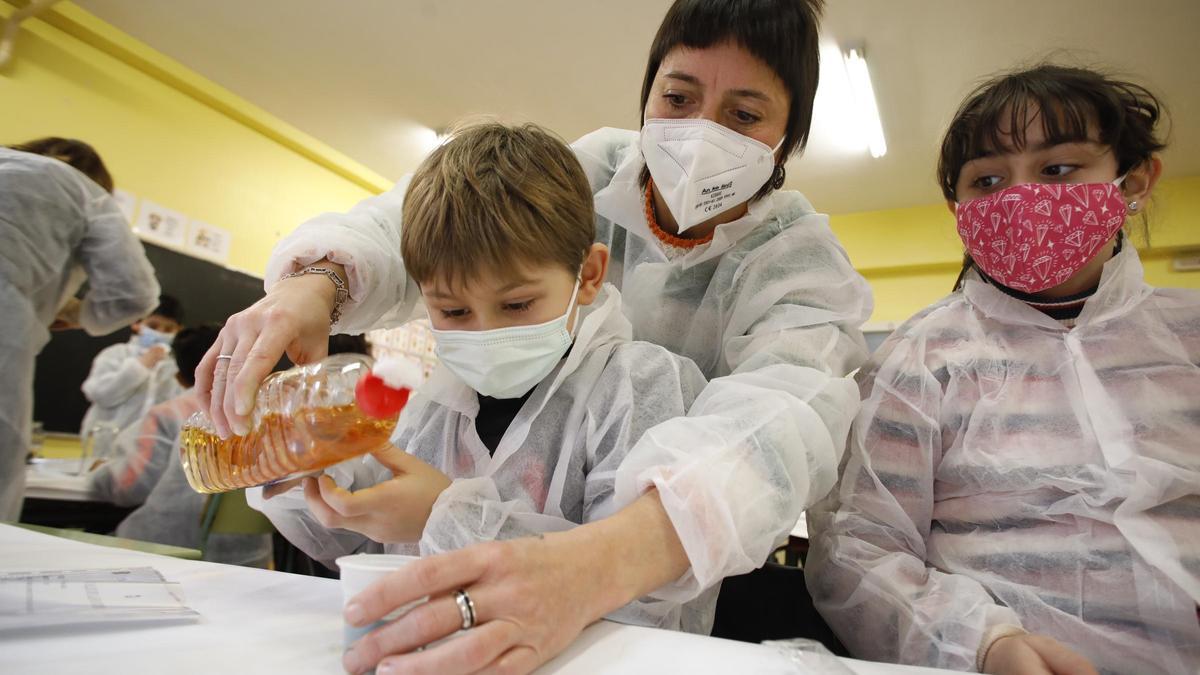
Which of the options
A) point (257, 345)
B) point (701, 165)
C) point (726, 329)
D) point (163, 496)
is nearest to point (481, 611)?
point (257, 345)

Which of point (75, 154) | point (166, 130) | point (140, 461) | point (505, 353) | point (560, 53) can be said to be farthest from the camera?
point (166, 130)

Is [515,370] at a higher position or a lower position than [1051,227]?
lower

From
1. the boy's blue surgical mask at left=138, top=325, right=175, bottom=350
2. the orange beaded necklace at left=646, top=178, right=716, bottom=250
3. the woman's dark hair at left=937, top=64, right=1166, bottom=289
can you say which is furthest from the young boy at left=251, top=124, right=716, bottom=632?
the boy's blue surgical mask at left=138, top=325, right=175, bottom=350

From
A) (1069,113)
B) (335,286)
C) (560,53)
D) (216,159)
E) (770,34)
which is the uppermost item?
(560,53)

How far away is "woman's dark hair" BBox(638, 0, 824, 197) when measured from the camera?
3.40 ft

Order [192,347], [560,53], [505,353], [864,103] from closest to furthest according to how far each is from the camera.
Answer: [505,353]
[192,347]
[560,53]
[864,103]

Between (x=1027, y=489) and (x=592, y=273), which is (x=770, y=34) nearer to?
(x=592, y=273)

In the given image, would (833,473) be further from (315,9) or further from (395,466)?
(315,9)

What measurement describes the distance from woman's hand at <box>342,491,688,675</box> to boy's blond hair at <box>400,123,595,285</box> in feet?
1.32

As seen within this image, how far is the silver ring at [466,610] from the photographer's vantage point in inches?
20.0

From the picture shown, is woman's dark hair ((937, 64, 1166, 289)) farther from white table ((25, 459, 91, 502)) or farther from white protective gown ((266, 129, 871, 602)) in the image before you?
white table ((25, 459, 91, 502))

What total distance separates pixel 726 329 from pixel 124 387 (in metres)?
3.50

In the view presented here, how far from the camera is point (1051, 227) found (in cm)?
99

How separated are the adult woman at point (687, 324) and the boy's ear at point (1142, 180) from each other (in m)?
0.45
